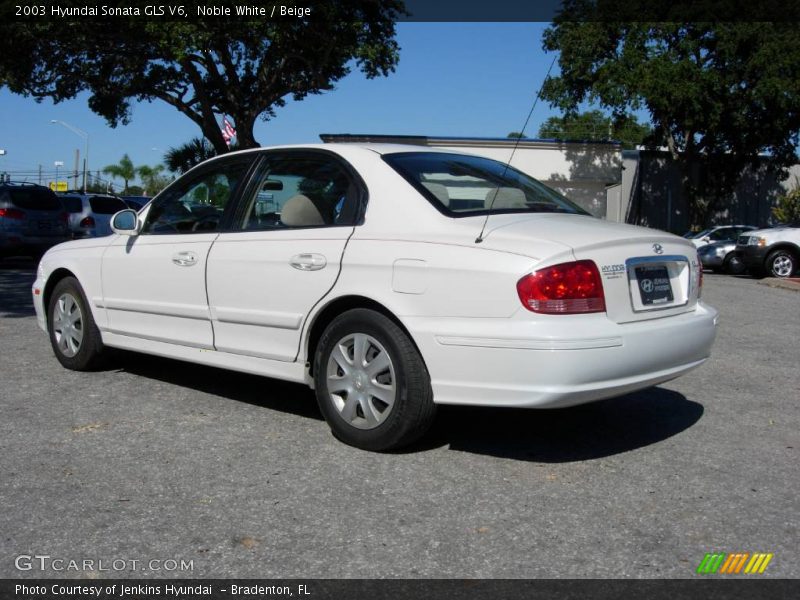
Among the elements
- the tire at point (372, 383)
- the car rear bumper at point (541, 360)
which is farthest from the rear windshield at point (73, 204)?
the car rear bumper at point (541, 360)

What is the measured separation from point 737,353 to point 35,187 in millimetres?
15442

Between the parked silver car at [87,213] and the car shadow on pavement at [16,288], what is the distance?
161cm

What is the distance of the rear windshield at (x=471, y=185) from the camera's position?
466 centimetres

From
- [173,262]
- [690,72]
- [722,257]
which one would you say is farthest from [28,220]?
[690,72]

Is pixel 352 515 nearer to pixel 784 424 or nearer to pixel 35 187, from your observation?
pixel 784 424

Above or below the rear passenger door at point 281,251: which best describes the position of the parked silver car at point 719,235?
below

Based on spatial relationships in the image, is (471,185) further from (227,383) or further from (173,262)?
(227,383)

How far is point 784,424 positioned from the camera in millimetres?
5285

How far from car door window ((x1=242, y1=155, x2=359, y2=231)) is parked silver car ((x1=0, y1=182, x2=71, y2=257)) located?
14.1 metres

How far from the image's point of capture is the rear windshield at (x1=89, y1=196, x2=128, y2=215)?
21805 mm

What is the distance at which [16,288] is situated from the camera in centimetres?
1323

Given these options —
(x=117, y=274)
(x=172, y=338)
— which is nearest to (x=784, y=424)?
(x=172, y=338)
